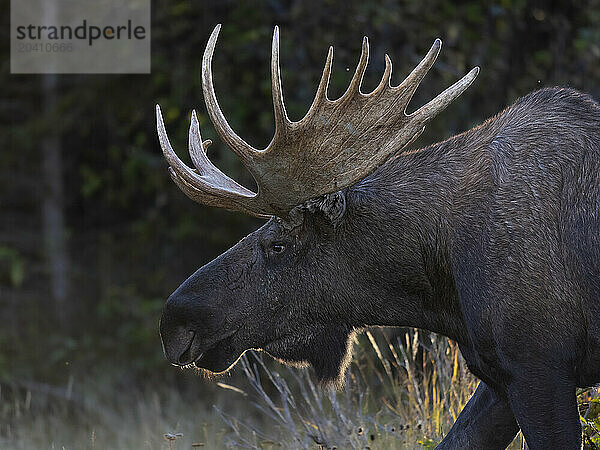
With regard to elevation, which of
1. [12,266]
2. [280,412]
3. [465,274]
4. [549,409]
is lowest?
[280,412]

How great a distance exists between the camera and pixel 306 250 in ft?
13.5

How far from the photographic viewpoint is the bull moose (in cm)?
360

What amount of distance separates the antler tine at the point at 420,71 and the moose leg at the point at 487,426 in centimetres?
129

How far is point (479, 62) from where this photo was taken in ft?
30.3

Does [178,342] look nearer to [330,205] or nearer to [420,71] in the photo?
[330,205]

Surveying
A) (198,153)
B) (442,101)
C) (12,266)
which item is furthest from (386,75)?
(12,266)

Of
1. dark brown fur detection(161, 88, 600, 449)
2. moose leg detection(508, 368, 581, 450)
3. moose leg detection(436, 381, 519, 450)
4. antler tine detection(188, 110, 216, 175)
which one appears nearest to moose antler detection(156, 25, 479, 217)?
dark brown fur detection(161, 88, 600, 449)

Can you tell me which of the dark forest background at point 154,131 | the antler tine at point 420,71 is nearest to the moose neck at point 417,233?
the antler tine at point 420,71

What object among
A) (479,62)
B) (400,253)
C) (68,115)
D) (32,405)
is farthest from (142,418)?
(68,115)

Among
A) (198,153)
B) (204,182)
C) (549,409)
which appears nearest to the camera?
(549,409)

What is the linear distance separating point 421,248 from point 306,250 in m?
0.47

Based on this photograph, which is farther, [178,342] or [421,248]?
[178,342]

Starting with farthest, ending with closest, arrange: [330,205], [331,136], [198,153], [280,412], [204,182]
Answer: [280,412]
[198,153]
[204,182]
[330,205]
[331,136]

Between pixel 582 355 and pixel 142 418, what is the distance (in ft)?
13.0
